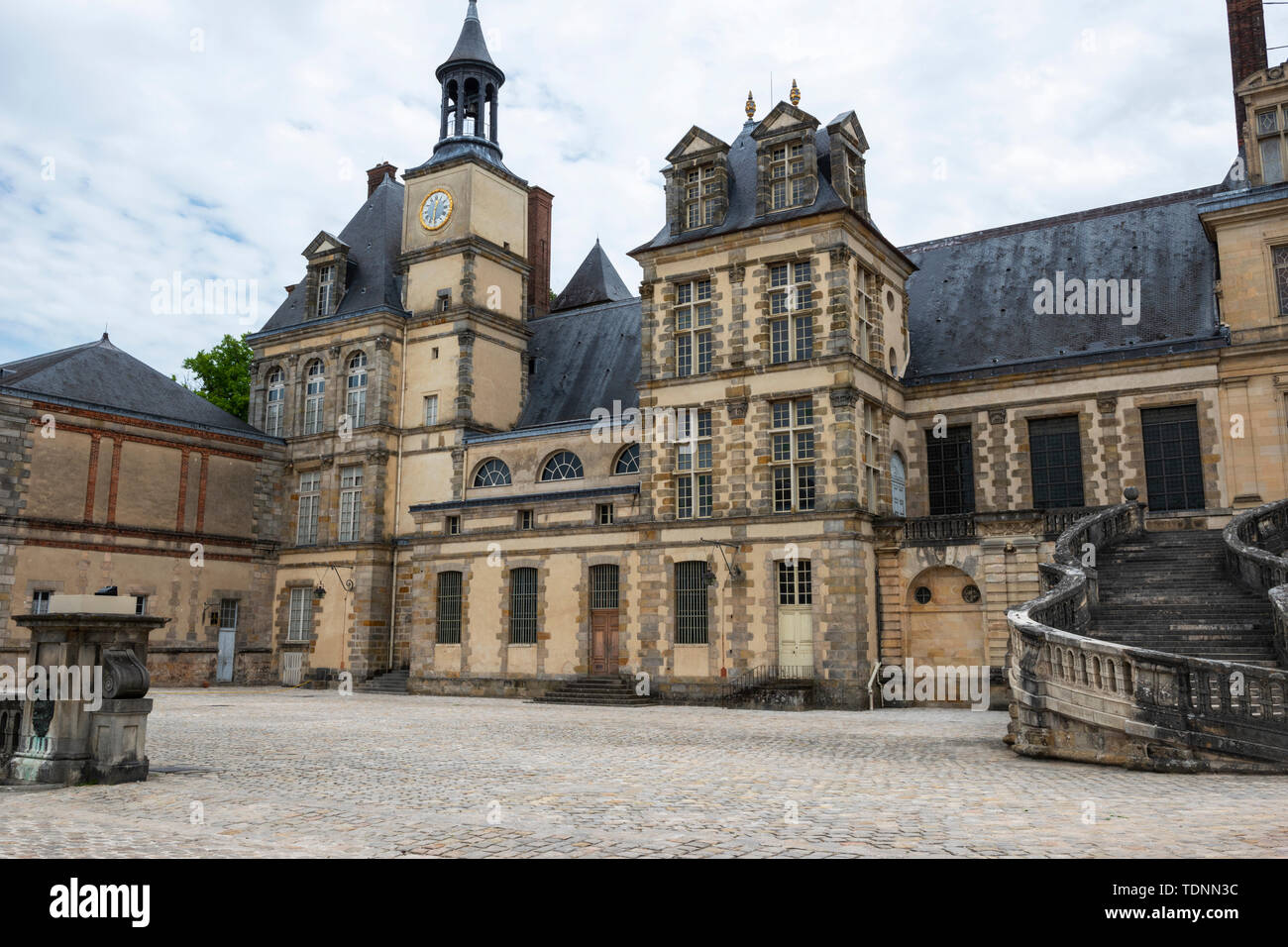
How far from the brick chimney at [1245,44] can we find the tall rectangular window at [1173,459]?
874 cm

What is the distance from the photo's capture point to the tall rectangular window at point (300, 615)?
40037 mm

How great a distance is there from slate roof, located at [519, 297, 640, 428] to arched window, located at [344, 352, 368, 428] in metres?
6.27

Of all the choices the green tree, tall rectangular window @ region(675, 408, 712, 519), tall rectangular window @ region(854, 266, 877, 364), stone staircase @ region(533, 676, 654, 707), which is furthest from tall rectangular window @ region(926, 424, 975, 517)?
the green tree

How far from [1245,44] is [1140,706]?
1055 inches

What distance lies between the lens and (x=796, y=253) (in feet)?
97.0

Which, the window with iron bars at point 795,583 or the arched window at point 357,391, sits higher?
the arched window at point 357,391

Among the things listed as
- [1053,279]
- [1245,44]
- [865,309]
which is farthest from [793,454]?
[1245,44]

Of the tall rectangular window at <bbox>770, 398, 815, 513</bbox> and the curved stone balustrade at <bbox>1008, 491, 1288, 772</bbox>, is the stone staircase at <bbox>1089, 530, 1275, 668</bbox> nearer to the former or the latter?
the curved stone balustrade at <bbox>1008, 491, 1288, 772</bbox>

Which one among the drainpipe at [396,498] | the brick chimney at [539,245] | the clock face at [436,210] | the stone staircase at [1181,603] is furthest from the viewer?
the brick chimney at [539,245]

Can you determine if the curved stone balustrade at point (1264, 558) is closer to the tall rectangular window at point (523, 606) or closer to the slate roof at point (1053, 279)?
the slate roof at point (1053, 279)

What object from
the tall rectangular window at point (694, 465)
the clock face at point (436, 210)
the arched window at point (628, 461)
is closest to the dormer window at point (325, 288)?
the clock face at point (436, 210)

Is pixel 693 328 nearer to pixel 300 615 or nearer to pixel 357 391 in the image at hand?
pixel 357 391

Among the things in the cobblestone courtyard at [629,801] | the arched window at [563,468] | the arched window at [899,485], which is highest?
the arched window at [563,468]
